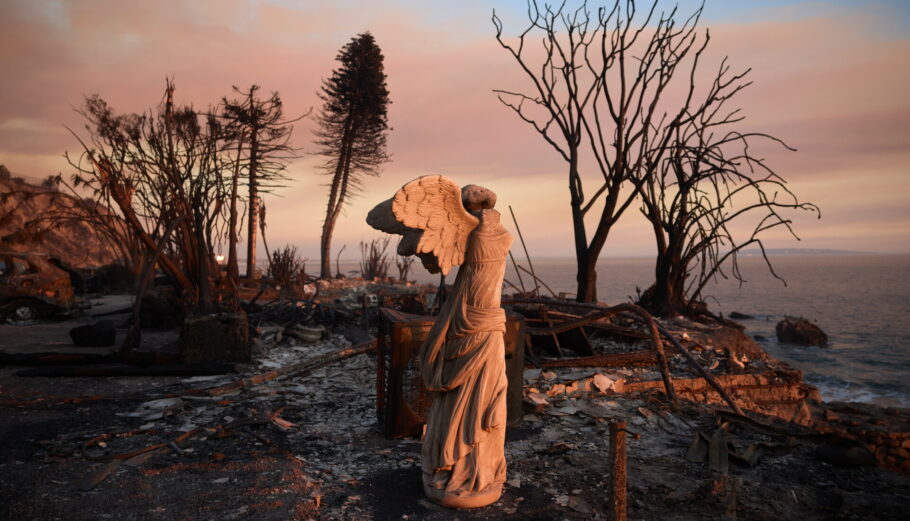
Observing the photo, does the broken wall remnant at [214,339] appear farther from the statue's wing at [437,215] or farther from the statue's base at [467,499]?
the statue's wing at [437,215]

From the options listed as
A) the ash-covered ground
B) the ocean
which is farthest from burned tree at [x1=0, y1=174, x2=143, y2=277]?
the ocean

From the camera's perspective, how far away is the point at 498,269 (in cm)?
380

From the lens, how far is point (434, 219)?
12.1 ft

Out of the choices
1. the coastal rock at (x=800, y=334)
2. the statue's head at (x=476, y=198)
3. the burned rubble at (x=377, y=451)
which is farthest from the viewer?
the coastal rock at (x=800, y=334)

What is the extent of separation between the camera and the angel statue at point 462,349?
12.1ft

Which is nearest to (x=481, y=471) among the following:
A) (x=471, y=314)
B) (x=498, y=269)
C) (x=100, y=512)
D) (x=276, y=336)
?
(x=471, y=314)

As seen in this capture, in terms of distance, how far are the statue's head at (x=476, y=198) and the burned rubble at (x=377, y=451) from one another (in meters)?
1.88

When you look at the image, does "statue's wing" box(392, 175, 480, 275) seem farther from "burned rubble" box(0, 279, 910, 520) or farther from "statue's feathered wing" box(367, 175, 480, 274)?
"burned rubble" box(0, 279, 910, 520)

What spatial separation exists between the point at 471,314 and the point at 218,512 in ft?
7.17

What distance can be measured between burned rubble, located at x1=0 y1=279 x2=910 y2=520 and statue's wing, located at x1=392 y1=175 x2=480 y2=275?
1.72 metres

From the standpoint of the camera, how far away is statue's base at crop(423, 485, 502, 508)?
3.68 m

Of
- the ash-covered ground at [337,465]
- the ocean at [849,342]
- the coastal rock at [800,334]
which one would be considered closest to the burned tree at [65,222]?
the ash-covered ground at [337,465]

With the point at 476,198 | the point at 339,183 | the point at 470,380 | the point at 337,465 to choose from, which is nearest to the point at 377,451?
the point at 337,465

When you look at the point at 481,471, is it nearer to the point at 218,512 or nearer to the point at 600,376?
the point at 218,512
